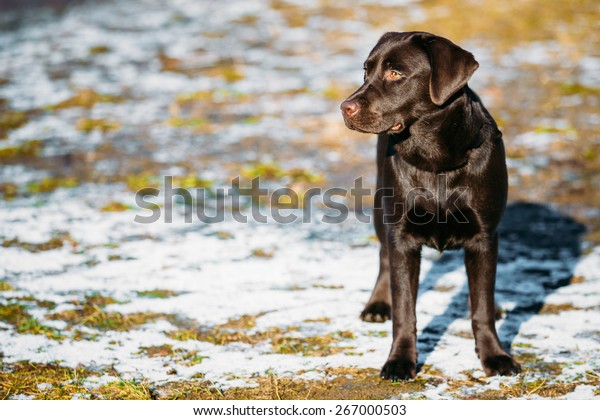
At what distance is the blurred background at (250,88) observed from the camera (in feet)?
23.7

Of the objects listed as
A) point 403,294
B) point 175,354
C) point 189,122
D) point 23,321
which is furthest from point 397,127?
point 189,122

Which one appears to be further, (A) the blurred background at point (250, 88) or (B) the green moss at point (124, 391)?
(A) the blurred background at point (250, 88)

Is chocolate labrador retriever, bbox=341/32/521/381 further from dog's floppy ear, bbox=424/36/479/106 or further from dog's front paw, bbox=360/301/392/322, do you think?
dog's front paw, bbox=360/301/392/322

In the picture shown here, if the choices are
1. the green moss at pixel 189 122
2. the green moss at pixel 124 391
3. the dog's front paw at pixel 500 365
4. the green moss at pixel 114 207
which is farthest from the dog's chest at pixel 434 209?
the green moss at pixel 189 122

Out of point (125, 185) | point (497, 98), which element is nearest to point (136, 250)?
point (125, 185)

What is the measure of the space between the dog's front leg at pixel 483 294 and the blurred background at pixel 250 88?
220cm

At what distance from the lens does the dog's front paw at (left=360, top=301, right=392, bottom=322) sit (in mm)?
4246

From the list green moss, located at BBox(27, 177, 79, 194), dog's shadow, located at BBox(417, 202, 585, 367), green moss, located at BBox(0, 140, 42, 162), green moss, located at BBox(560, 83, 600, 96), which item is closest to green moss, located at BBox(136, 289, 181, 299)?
dog's shadow, located at BBox(417, 202, 585, 367)

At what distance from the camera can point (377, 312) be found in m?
4.26

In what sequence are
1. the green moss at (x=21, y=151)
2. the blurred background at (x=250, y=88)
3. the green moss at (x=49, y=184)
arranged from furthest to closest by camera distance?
the green moss at (x=21, y=151), the blurred background at (x=250, y=88), the green moss at (x=49, y=184)

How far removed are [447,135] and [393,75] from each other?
1.25 ft

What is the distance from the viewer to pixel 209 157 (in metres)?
7.66

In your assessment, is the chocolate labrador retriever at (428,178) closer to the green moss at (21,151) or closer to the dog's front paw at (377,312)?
the dog's front paw at (377,312)

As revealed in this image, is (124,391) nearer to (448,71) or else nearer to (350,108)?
(350,108)
